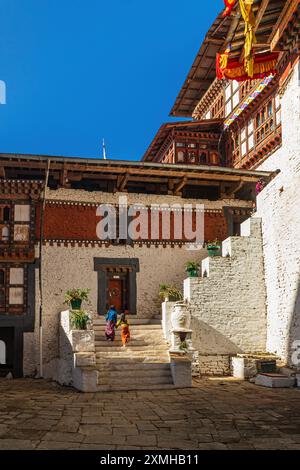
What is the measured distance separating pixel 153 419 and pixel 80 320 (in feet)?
20.8

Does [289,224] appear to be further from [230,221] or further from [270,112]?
[270,112]

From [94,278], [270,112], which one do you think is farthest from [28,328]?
[270,112]

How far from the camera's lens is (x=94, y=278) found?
63.4 ft

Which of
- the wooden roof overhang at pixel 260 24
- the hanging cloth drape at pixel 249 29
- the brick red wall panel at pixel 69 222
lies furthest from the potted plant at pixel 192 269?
the wooden roof overhang at pixel 260 24

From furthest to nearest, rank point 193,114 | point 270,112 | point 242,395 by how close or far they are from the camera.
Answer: point 193,114
point 270,112
point 242,395

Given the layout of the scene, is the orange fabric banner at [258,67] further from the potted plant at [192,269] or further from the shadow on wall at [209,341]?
the shadow on wall at [209,341]

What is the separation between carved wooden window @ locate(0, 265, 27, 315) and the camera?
1784 centimetres

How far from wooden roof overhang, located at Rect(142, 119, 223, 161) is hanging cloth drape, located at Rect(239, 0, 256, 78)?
902cm

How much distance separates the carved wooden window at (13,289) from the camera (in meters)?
17.8

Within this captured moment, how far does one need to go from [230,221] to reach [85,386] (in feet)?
34.6

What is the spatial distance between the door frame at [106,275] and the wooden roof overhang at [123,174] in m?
3.02

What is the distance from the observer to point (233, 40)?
1780 centimetres

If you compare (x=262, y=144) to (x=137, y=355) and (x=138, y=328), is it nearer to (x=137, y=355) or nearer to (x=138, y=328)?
(x=138, y=328)

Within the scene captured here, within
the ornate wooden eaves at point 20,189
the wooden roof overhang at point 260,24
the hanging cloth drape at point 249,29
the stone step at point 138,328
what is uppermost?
the wooden roof overhang at point 260,24
